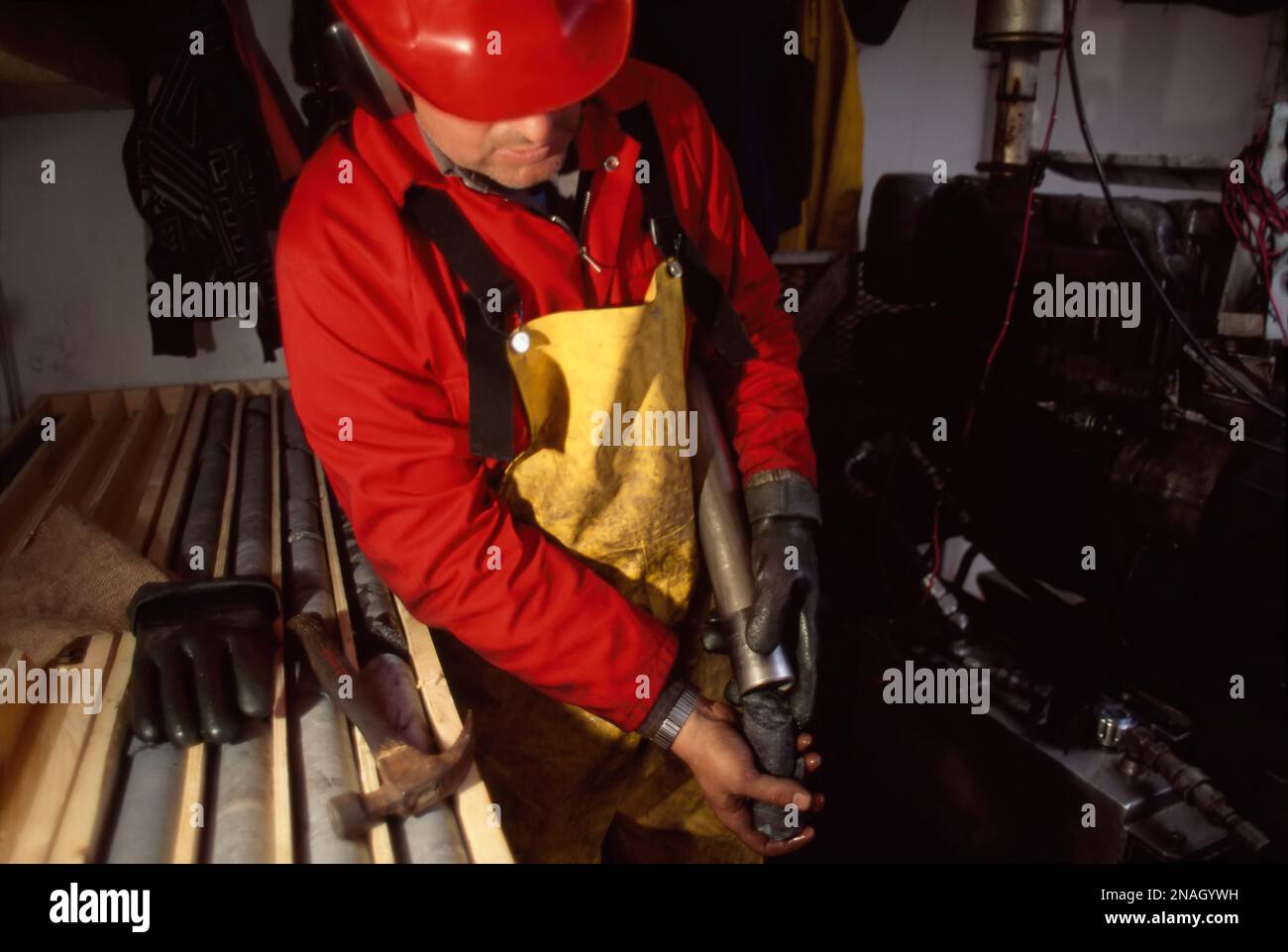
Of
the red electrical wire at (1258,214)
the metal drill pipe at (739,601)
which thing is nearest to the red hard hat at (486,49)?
the metal drill pipe at (739,601)

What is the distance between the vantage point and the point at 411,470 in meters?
1.22

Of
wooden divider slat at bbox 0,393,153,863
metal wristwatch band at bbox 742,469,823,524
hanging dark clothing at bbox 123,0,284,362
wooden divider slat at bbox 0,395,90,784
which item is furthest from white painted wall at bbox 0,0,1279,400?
metal wristwatch band at bbox 742,469,823,524

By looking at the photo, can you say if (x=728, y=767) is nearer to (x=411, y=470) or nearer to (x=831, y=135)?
(x=411, y=470)

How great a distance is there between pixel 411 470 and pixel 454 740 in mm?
396

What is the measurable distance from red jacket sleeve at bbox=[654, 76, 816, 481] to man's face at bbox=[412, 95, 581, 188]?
37 cm

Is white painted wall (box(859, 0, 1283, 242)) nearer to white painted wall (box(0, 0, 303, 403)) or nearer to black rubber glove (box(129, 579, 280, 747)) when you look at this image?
white painted wall (box(0, 0, 303, 403))

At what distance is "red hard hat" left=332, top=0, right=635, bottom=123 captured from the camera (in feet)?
3.43

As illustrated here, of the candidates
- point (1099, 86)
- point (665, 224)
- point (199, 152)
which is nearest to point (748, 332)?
point (665, 224)

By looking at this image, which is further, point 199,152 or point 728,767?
point 199,152

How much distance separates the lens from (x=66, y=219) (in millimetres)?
2549

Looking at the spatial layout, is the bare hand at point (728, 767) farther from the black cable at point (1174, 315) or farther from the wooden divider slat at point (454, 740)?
the black cable at point (1174, 315)

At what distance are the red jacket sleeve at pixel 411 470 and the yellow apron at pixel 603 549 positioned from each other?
0.11 metres

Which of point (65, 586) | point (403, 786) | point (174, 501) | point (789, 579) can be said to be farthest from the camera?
point (174, 501)
